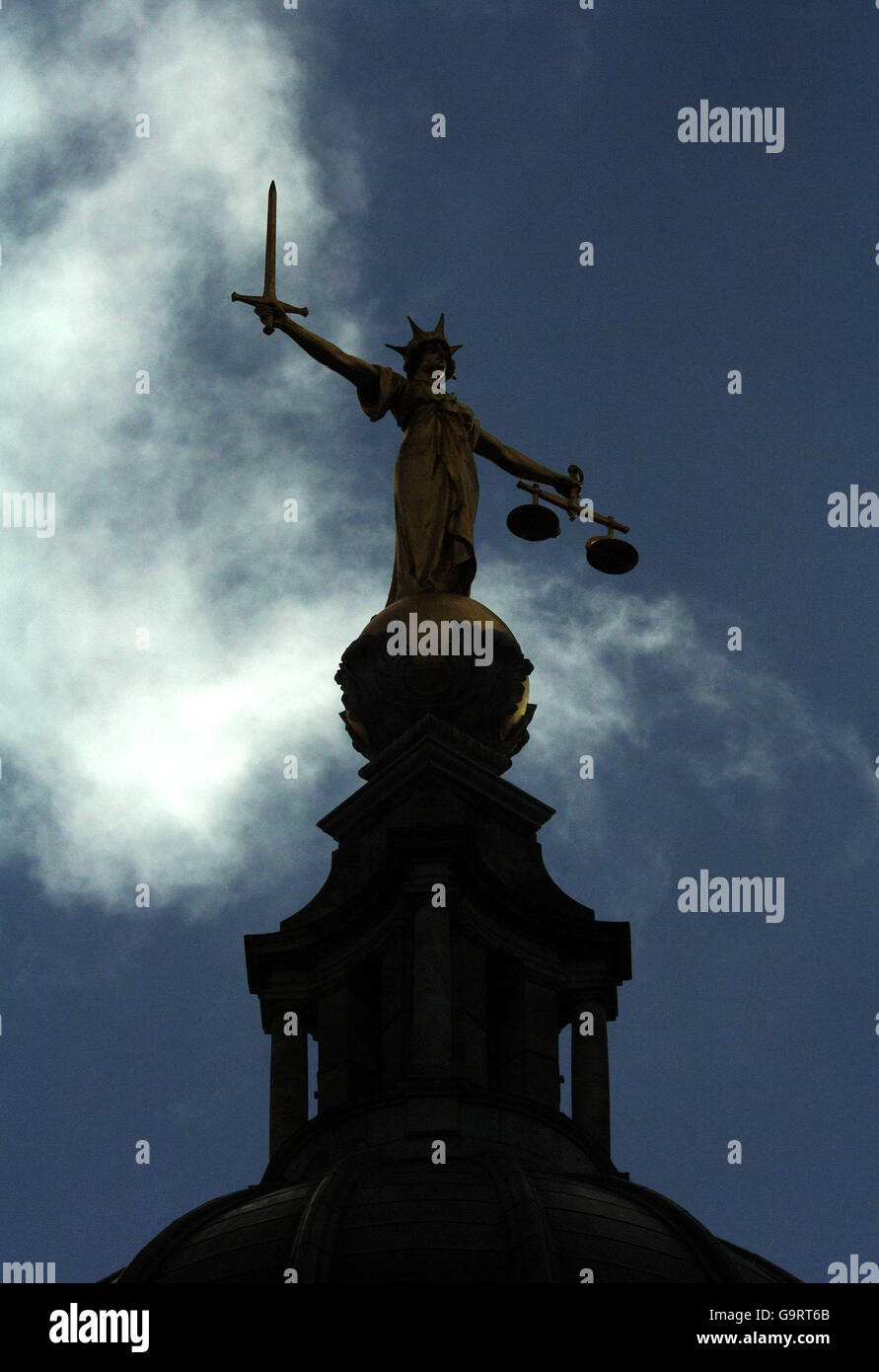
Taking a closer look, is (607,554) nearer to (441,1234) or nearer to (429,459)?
(429,459)

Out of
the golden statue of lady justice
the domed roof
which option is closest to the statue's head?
the golden statue of lady justice

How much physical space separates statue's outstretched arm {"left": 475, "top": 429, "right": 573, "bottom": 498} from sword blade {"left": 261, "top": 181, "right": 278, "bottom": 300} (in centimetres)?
688

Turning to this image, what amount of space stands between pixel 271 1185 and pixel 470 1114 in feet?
12.3

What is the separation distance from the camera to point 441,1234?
6041 cm

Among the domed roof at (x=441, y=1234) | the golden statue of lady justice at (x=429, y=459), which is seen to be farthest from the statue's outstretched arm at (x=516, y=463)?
the domed roof at (x=441, y=1234)

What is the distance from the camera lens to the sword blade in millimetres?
71188

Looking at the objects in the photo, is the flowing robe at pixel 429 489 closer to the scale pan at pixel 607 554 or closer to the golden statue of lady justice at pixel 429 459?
the golden statue of lady justice at pixel 429 459

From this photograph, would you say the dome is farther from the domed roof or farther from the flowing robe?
the domed roof

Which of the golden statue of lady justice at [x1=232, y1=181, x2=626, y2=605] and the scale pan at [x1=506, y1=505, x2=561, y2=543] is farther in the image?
the golden statue of lady justice at [x1=232, y1=181, x2=626, y2=605]

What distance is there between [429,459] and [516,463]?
2.64 metres

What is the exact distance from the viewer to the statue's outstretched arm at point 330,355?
2859 inches

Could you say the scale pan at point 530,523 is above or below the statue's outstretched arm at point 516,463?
below

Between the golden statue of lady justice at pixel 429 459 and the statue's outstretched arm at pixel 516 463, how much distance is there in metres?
0.02
